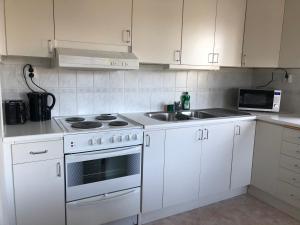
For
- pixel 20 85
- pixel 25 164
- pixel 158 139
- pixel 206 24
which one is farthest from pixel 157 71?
pixel 25 164

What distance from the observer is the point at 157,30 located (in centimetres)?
227

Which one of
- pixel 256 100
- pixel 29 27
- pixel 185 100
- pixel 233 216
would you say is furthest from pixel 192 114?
pixel 29 27

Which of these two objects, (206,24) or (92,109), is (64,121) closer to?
(92,109)

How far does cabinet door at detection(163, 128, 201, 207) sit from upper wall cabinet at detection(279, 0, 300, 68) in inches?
52.5

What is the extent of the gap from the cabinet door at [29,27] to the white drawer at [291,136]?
2189 millimetres

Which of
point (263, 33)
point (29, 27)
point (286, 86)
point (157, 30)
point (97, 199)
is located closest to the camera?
point (29, 27)

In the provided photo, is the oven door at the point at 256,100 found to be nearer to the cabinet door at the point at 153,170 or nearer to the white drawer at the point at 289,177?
the white drawer at the point at 289,177

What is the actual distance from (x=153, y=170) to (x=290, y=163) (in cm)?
130

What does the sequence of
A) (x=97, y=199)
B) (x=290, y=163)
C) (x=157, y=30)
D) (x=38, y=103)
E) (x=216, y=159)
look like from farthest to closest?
(x=216, y=159) → (x=290, y=163) → (x=157, y=30) → (x=38, y=103) → (x=97, y=199)

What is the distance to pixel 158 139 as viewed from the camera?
2143mm

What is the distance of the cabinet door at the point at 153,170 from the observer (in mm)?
2115

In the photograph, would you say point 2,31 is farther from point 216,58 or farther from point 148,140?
point 216,58

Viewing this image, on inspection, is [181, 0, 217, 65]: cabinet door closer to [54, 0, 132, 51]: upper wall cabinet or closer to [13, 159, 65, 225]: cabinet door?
[54, 0, 132, 51]: upper wall cabinet

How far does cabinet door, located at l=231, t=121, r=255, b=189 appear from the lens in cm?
260
